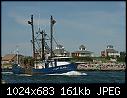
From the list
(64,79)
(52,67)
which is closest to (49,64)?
(52,67)

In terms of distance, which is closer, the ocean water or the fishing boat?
the ocean water

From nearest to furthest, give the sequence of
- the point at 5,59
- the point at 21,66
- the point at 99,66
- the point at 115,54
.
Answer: the point at 21,66
the point at 99,66
the point at 5,59
the point at 115,54

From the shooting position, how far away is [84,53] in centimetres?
12038

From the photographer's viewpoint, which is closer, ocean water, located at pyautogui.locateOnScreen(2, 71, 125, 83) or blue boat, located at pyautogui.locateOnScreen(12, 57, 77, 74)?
ocean water, located at pyautogui.locateOnScreen(2, 71, 125, 83)

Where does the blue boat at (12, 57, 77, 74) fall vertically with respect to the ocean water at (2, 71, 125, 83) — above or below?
above

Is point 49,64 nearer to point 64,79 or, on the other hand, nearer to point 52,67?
point 52,67

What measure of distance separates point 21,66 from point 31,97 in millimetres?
52539

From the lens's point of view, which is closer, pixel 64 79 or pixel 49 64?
pixel 64 79

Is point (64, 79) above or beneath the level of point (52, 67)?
beneath

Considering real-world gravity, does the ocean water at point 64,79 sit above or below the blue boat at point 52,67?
below

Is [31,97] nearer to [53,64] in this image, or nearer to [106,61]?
[53,64]

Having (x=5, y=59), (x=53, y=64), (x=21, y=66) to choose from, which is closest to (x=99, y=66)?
(x=5, y=59)

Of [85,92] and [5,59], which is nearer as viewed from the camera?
[85,92]

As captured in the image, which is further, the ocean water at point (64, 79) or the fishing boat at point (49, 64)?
the fishing boat at point (49, 64)
